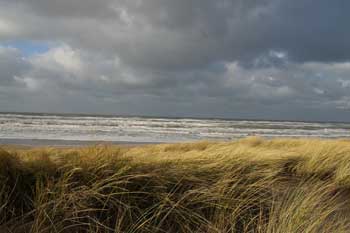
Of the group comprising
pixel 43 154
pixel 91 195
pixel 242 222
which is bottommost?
pixel 242 222

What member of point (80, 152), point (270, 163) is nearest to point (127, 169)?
point (80, 152)

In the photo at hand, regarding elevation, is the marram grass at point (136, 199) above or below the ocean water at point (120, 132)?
above

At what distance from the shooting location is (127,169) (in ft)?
13.3

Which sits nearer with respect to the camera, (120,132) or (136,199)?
(136,199)

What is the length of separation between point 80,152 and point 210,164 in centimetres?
159

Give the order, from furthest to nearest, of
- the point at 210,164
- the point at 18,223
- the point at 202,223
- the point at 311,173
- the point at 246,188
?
the point at 311,173 → the point at 210,164 → the point at 246,188 → the point at 202,223 → the point at 18,223

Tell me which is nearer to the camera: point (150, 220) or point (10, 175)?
point (150, 220)

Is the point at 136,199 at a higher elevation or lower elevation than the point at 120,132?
higher

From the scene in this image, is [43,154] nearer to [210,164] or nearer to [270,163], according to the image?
[210,164]

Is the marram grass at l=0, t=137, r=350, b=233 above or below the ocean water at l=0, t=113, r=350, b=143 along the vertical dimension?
above

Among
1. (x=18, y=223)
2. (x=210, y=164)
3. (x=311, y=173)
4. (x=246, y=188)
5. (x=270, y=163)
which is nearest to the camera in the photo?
(x=18, y=223)

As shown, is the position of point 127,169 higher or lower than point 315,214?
higher

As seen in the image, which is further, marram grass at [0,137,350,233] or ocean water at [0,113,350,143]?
ocean water at [0,113,350,143]

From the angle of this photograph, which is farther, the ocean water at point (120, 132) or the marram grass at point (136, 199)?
the ocean water at point (120, 132)
